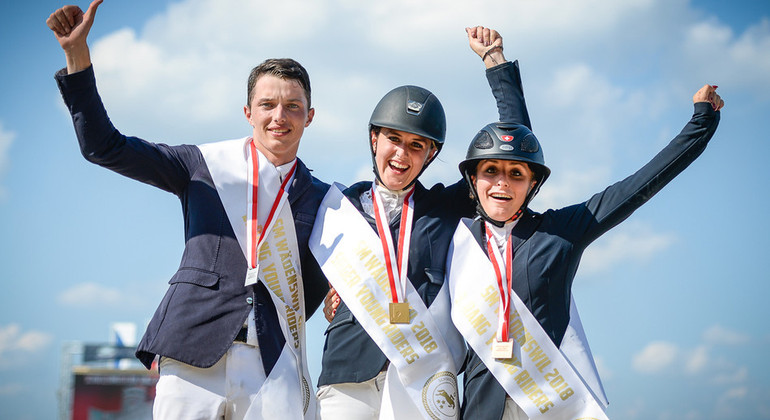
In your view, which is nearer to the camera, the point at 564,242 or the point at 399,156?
the point at 564,242

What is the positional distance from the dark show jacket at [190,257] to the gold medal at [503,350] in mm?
1458

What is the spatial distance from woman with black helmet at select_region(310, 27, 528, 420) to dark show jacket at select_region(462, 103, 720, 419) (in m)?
0.25

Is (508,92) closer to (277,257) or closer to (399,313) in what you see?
(399,313)

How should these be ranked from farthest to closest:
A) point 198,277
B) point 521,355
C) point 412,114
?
point 412,114
point 521,355
point 198,277

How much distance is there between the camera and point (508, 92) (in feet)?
19.8

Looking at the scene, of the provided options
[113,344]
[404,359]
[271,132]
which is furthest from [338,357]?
[113,344]

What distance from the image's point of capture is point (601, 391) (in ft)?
17.4

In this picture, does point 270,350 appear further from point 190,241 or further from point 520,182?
point 520,182

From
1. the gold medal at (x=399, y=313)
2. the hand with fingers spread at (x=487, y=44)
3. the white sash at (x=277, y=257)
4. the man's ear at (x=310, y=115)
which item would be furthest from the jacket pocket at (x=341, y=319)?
the hand with fingers spread at (x=487, y=44)

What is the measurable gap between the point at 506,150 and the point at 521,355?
1445 mm

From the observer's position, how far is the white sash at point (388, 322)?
5.09m

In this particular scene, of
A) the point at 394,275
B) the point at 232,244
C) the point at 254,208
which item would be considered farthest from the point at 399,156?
the point at 232,244

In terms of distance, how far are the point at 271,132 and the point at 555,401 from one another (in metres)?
2.73

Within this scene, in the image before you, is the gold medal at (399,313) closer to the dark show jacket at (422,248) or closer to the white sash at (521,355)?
the dark show jacket at (422,248)
